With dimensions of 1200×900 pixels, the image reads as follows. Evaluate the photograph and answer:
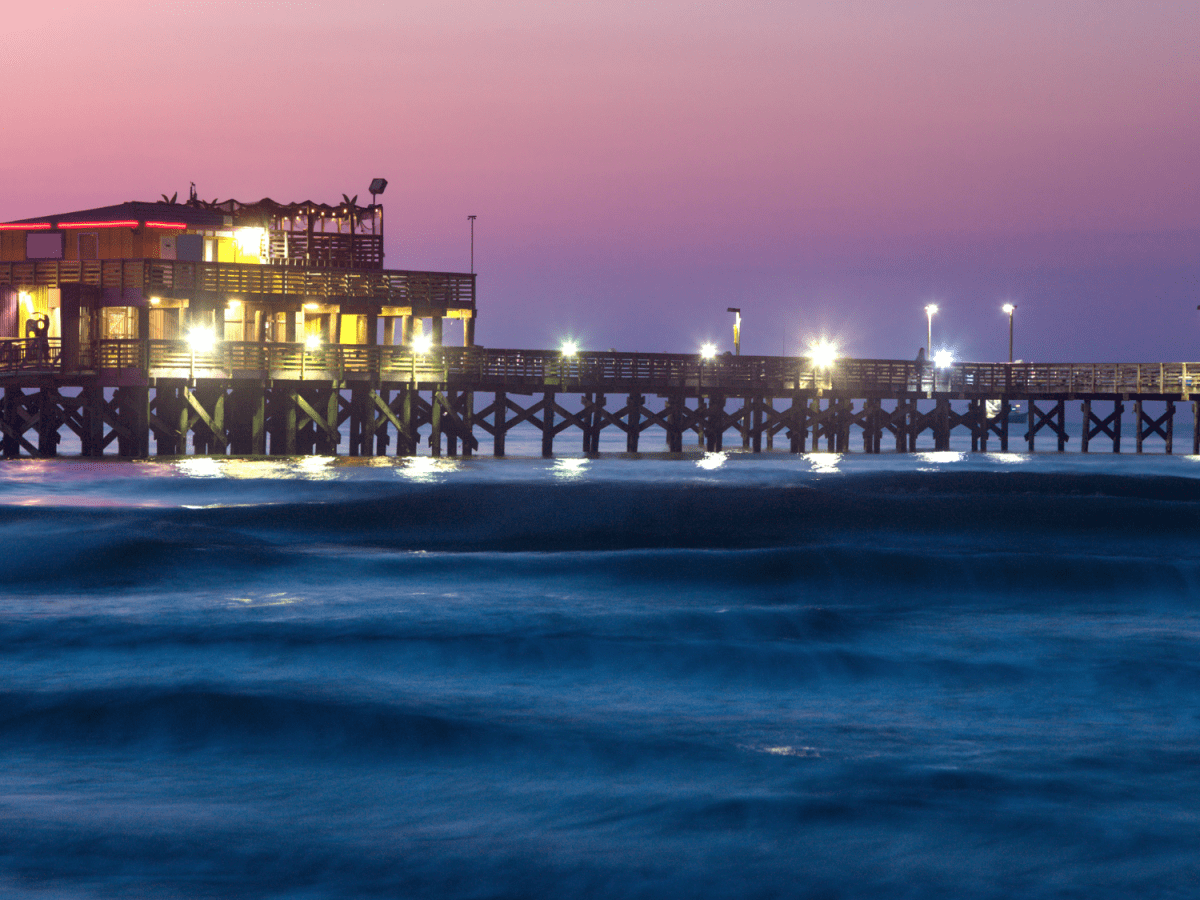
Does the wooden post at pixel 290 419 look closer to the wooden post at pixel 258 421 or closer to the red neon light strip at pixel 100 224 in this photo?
the wooden post at pixel 258 421

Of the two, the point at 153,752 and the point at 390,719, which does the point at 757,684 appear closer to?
the point at 390,719

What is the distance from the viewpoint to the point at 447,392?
4638 cm

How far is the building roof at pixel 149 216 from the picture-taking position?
46.2 metres

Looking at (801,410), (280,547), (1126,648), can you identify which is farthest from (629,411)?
(1126,648)

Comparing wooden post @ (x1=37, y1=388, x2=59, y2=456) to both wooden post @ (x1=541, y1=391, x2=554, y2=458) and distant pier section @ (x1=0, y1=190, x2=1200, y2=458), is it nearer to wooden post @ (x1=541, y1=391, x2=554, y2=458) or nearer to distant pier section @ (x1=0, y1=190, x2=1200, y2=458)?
distant pier section @ (x1=0, y1=190, x2=1200, y2=458)

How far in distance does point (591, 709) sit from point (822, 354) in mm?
44866

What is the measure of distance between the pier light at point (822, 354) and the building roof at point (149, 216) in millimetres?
23518

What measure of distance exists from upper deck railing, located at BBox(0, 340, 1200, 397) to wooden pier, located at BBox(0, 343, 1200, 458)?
2.0 inches

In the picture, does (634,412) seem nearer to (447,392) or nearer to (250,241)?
(447,392)

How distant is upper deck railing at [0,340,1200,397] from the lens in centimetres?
4050

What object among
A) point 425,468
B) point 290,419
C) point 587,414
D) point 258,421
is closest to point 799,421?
point 587,414

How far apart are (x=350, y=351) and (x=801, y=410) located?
18808mm

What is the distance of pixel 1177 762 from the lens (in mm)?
10344

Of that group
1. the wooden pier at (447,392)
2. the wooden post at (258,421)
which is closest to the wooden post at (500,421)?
the wooden pier at (447,392)
